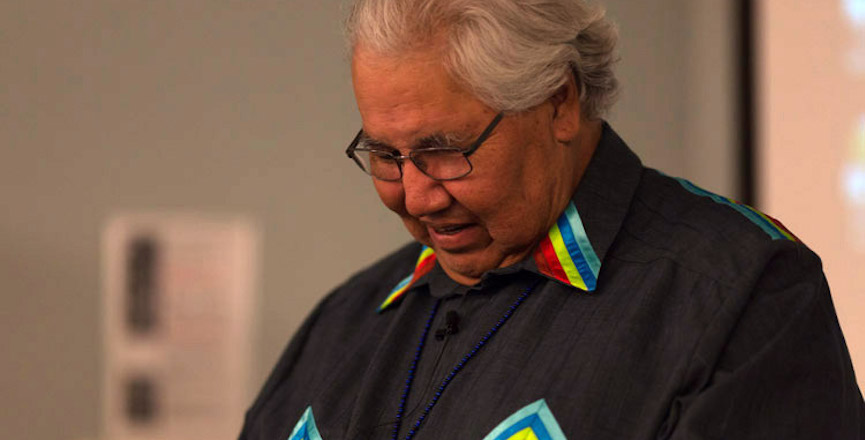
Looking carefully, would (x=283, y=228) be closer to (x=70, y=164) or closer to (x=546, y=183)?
(x=70, y=164)

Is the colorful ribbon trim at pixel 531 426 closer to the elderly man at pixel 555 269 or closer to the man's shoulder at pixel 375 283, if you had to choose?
the elderly man at pixel 555 269

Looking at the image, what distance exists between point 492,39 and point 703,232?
13.7 inches

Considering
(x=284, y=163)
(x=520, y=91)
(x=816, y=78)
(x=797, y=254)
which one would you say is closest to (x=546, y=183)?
(x=520, y=91)

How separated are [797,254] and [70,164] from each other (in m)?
2.25

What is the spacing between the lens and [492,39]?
129cm

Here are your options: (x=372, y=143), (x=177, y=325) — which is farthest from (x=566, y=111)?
(x=177, y=325)

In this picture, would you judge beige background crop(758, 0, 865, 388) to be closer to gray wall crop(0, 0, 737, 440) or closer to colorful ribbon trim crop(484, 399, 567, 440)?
gray wall crop(0, 0, 737, 440)

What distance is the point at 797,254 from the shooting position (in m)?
1.26

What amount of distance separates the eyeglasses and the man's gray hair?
0.05 m

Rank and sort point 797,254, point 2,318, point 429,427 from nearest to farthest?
1. point 797,254
2. point 429,427
3. point 2,318

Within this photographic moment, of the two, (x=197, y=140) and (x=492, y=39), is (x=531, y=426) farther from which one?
(x=197, y=140)

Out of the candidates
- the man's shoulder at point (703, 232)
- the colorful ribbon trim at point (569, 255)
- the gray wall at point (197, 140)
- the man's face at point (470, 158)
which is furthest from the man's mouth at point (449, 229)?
the gray wall at point (197, 140)

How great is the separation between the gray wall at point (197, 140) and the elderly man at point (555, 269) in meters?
1.57

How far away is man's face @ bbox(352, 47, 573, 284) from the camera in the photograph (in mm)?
1297
